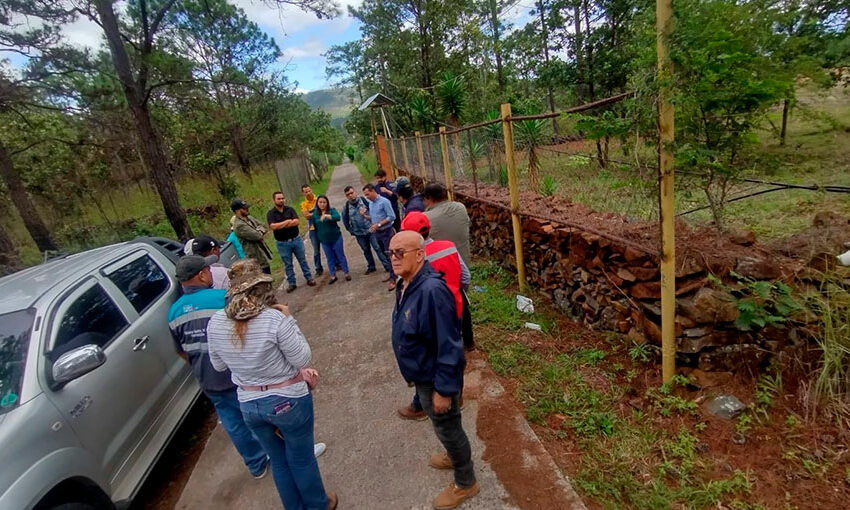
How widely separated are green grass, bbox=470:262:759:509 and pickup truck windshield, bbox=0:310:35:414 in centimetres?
306

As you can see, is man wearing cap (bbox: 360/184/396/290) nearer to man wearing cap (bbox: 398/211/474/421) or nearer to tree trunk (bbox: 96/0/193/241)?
man wearing cap (bbox: 398/211/474/421)

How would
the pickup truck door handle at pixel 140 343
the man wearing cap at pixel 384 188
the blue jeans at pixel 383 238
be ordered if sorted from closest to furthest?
the pickup truck door handle at pixel 140 343
the blue jeans at pixel 383 238
the man wearing cap at pixel 384 188

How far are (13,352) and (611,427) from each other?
3.64 metres

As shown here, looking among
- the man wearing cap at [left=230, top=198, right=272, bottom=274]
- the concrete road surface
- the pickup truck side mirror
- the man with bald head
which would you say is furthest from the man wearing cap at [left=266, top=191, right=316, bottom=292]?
the man with bald head

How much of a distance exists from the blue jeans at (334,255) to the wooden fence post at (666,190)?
4860mm

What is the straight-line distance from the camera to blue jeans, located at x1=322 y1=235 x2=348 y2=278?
257 inches

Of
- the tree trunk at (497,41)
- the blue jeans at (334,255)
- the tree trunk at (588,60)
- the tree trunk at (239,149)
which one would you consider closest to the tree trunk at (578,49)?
the tree trunk at (588,60)

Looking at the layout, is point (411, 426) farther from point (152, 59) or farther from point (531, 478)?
Result: point (152, 59)

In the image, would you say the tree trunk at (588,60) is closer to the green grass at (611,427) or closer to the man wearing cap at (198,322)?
the green grass at (611,427)

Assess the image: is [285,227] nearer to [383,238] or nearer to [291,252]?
[291,252]

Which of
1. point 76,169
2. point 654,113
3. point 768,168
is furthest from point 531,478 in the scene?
point 76,169

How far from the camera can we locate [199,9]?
31.4ft

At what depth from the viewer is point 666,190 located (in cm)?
246

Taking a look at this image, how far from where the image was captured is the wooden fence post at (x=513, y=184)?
13.8 feet
